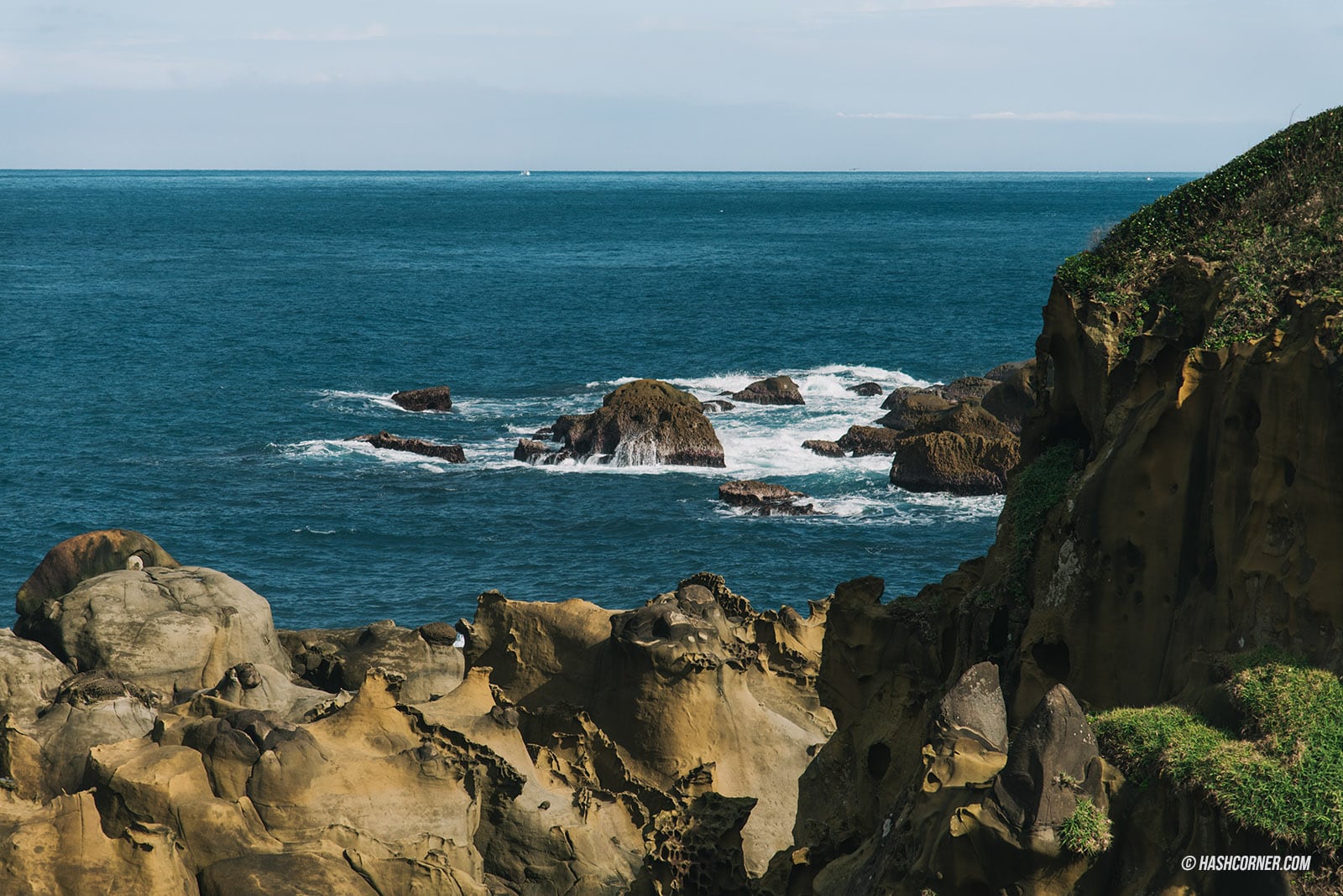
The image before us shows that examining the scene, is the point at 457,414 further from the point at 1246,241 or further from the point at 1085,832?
the point at 1085,832

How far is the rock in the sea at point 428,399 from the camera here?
250 feet

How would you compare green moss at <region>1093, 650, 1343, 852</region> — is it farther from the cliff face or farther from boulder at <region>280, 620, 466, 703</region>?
boulder at <region>280, 620, 466, 703</region>

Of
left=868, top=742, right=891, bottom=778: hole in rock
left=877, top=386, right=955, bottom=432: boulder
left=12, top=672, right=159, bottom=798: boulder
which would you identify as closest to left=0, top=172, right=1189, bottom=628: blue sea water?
left=877, top=386, right=955, bottom=432: boulder

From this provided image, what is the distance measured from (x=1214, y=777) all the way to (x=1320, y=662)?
107 inches

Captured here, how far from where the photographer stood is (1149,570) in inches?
650

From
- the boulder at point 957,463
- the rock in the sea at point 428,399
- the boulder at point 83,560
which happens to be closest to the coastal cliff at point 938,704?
the boulder at point 83,560

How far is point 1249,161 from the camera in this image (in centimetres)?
2061

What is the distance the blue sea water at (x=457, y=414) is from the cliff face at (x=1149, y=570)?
2683cm

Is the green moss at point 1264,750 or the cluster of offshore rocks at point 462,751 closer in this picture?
the green moss at point 1264,750

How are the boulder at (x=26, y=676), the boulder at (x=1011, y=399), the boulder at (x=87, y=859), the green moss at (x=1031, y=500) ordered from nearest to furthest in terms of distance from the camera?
the boulder at (x=87, y=859) < the green moss at (x=1031, y=500) < the boulder at (x=26, y=676) < the boulder at (x=1011, y=399)

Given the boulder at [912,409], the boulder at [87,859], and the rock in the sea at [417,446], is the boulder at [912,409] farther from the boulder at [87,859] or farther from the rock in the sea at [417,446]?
the boulder at [87,859]

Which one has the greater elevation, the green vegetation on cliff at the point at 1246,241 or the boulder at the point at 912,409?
the green vegetation on cliff at the point at 1246,241

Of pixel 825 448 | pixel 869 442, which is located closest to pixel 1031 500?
pixel 825 448

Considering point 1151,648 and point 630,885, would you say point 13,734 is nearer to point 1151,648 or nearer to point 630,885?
point 630,885
